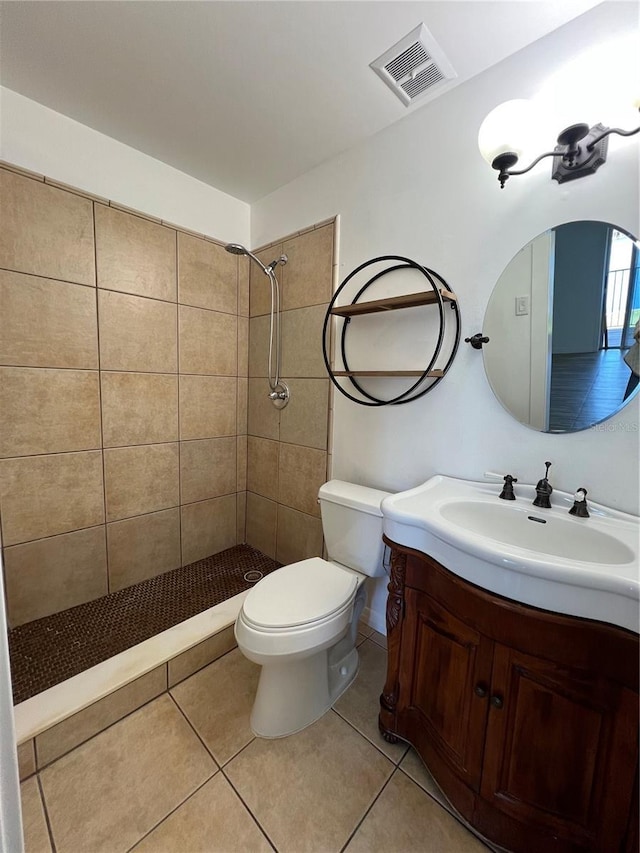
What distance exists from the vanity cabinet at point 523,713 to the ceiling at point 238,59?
165cm

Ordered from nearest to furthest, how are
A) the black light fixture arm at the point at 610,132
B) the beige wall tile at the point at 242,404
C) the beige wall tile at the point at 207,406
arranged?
the black light fixture arm at the point at 610,132 → the beige wall tile at the point at 207,406 → the beige wall tile at the point at 242,404

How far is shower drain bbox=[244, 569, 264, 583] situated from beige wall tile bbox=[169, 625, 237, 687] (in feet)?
1.33

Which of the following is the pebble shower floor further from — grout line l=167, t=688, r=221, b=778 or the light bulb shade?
the light bulb shade

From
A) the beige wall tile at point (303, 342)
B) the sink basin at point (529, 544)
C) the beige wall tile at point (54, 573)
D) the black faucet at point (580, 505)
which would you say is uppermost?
the beige wall tile at point (303, 342)

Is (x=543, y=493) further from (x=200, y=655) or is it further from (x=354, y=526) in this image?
(x=200, y=655)

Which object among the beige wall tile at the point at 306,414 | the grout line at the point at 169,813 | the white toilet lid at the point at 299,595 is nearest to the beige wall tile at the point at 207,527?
the beige wall tile at the point at 306,414

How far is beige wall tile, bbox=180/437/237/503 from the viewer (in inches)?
81.5

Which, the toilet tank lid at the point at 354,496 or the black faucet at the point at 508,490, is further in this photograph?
the toilet tank lid at the point at 354,496

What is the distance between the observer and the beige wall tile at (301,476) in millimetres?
1897

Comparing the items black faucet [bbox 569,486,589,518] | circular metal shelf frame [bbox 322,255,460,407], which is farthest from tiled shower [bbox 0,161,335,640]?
black faucet [bbox 569,486,589,518]

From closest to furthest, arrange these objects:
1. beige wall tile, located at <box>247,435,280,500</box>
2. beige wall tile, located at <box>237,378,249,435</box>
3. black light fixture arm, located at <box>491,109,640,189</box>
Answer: black light fixture arm, located at <box>491,109,640,189</box> < beige wall tile, located at <box>247,435,280,500</box> < beige wall tile, located at <box>237,378,249,435</box>

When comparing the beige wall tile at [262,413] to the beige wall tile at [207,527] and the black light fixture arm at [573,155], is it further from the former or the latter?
the black light fixture arm at [573,155]

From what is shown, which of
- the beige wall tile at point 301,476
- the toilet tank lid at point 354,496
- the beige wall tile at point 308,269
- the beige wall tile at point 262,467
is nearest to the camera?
the toilet tank lid at point 354,496

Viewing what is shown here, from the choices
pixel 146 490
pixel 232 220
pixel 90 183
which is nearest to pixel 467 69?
pixel 232 220
